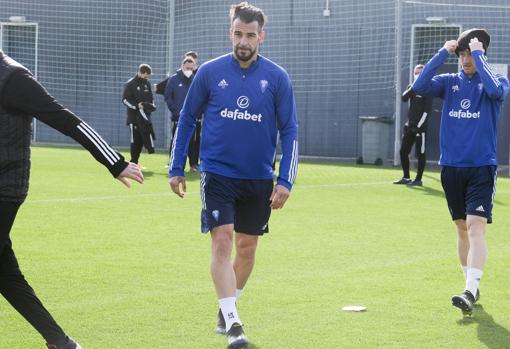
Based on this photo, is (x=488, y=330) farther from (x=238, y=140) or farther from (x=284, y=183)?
(x=238, y=140)

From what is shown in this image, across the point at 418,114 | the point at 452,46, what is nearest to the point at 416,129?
the point at 418,114

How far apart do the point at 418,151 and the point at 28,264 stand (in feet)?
36.0

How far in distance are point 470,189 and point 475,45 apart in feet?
3.42

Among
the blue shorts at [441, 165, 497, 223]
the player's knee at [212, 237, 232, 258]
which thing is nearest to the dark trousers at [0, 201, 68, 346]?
the player's knee at [212, 237, 232, 258]

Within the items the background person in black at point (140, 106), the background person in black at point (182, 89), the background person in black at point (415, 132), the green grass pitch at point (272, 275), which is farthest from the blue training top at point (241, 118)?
the background person in black at point (140, 106)

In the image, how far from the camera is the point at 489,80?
25.9 feet

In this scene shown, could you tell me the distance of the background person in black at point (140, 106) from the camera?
21.0m

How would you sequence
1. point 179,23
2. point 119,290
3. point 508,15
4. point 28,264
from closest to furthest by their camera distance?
1. point 119,290
2. point 28,264
3. point 508,15
4. point 179,23

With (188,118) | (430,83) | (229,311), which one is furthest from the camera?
(430,83)

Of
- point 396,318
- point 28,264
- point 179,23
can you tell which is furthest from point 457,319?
point 179,23

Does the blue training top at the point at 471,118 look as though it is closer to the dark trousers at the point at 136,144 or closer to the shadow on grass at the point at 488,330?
the shadow on grass at the point at 488,330

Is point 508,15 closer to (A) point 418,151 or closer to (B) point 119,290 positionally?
(A) point 418,151

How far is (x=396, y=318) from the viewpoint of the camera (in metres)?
7.49

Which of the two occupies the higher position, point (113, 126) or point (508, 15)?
point (508, 15)
